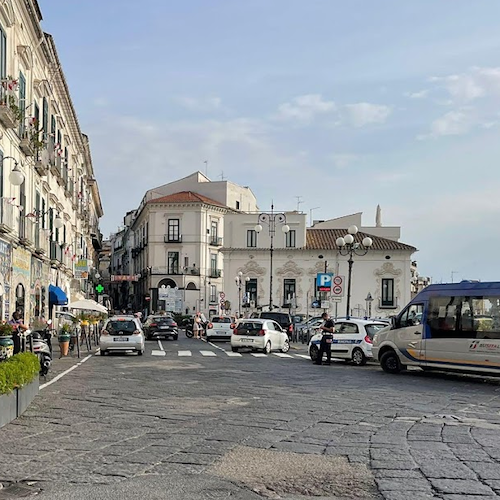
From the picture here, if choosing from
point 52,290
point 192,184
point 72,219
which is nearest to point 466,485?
point 52,290

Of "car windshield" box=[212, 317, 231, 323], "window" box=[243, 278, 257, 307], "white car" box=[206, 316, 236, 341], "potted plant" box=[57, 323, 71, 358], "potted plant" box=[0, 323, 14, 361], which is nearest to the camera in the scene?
"potted plant" box=[0, 323, 14, 361]

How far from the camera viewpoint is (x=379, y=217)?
291ft

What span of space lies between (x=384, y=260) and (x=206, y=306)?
21261mm

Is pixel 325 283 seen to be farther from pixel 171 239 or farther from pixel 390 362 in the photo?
pixel 171 239

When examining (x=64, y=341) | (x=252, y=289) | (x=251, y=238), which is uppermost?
(x=251, y=238)

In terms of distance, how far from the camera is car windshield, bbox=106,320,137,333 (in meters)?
28.1

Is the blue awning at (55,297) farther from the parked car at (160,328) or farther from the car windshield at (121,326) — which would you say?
the car windshield at (121,326)

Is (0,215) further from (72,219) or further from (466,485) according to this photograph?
(72,219)

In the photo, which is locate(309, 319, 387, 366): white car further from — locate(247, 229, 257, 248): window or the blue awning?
locate(247, 229, 257, 248): window

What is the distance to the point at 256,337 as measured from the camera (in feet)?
98.7

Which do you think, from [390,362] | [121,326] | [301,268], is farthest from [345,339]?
[301,268]

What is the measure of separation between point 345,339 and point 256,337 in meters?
6.97

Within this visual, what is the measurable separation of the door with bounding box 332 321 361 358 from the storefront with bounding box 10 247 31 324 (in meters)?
11.4

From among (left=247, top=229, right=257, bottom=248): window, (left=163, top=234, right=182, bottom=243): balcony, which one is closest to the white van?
(left=247, top=229, right=257, bottom=248): window
